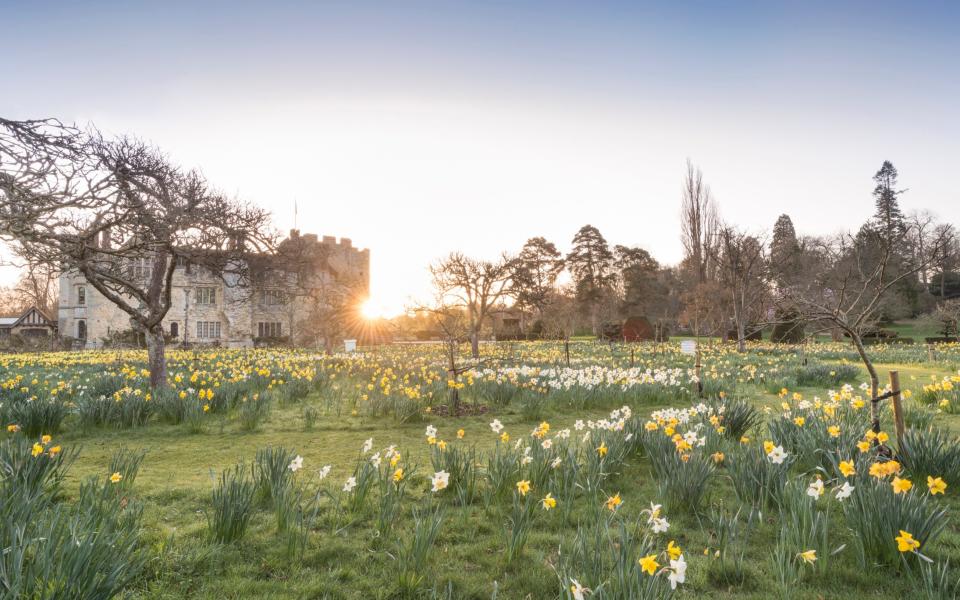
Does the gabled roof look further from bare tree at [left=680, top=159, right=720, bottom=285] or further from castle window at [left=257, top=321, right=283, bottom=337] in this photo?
bare tree at [left=680, top=159, right=720, bottom=285]

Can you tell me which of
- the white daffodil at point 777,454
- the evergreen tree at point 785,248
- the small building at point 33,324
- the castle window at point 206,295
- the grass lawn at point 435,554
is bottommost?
the grass lawn at point 435,554

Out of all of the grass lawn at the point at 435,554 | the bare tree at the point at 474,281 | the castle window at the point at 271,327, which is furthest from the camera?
the castle window at the point at 271,327

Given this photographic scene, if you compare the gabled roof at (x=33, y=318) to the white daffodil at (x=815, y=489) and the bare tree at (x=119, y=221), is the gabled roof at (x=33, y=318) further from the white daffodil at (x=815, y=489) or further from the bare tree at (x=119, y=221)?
the white daffodil at (x=815, y=489)

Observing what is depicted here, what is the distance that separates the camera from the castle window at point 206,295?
38.7m

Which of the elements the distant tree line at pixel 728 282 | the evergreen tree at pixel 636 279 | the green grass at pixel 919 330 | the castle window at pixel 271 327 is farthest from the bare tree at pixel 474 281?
the evergreen tree at pixel 636 279

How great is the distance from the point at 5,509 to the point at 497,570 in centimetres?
288

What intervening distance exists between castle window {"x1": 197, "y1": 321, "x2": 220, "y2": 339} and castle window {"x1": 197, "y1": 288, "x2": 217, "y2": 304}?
1.73 metres

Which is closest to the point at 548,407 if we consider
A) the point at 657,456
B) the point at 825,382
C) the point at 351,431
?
the point at 351,431

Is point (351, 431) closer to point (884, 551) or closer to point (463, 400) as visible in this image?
point (463, 400)

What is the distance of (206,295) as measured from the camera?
38.8 m

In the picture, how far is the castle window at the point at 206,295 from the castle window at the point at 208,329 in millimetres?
1728

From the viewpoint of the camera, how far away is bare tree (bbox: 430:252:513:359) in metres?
19.6

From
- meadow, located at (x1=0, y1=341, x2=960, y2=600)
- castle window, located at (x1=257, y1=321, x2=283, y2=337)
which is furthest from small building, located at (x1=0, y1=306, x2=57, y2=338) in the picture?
meadow, located at (x1=0, y1=341, x2=960, y2=600)

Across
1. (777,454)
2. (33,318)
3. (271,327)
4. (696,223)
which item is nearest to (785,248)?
(696,223)
